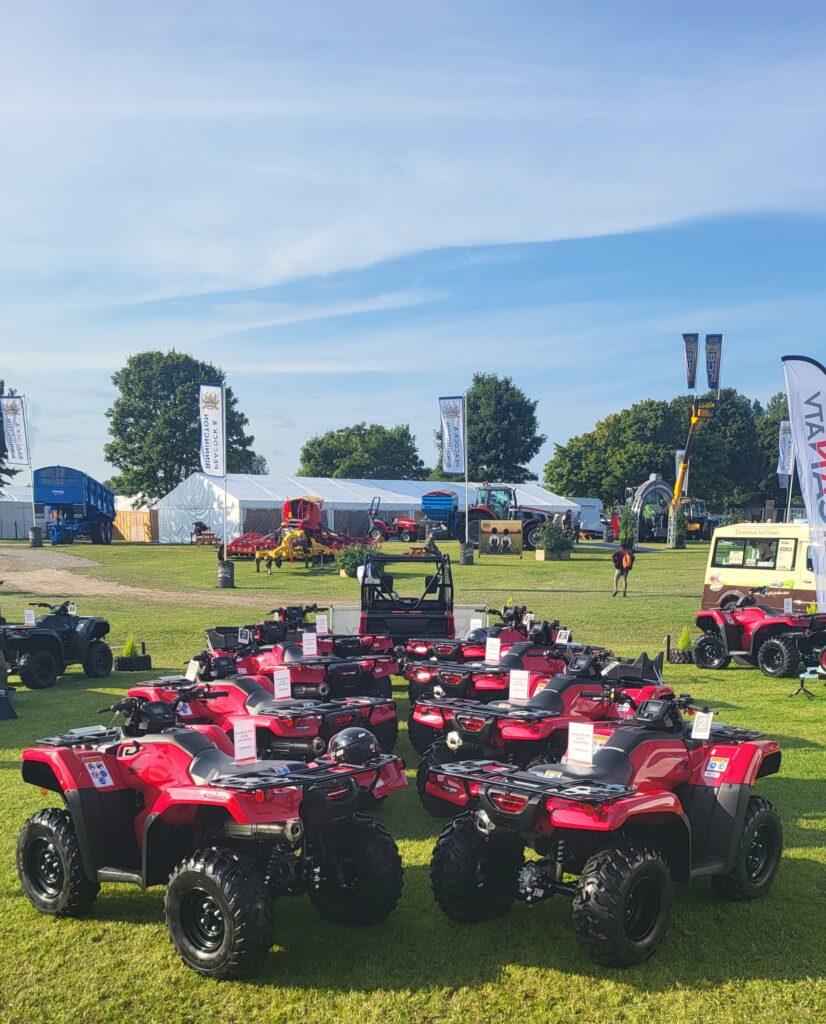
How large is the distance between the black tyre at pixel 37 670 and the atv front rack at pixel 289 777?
9.03m

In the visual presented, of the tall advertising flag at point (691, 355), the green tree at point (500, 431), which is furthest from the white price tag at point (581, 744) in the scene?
the green tree at point (500, 431)

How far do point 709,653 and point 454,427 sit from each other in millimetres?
24010

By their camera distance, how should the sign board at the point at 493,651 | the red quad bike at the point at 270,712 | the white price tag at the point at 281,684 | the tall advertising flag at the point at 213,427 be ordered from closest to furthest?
the red quad bike at the point at 270,712, the white price tag at the point at 281,684, the sign board at the point at 493,651, the tall advertising flag at the point at 213,427

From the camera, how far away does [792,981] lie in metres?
4.82

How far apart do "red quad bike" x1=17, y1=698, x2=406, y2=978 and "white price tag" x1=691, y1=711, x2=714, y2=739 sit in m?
1.89

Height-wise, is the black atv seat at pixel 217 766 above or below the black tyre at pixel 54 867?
above

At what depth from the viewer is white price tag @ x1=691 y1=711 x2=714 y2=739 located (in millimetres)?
5824

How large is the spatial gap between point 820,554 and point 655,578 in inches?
730

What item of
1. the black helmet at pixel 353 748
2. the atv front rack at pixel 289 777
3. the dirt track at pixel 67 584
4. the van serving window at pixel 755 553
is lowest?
the dirt track at pixel 67 584

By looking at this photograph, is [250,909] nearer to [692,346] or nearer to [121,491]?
[692,346]

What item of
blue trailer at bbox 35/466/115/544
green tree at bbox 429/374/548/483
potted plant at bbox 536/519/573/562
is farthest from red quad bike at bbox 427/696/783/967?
green tree at bbox 429/374/548/483

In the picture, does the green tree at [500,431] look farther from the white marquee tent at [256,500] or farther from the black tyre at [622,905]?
the black tyre at [622,905]

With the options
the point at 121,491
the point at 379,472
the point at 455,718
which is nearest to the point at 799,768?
the point at 455,718

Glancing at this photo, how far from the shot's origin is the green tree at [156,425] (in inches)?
2488
